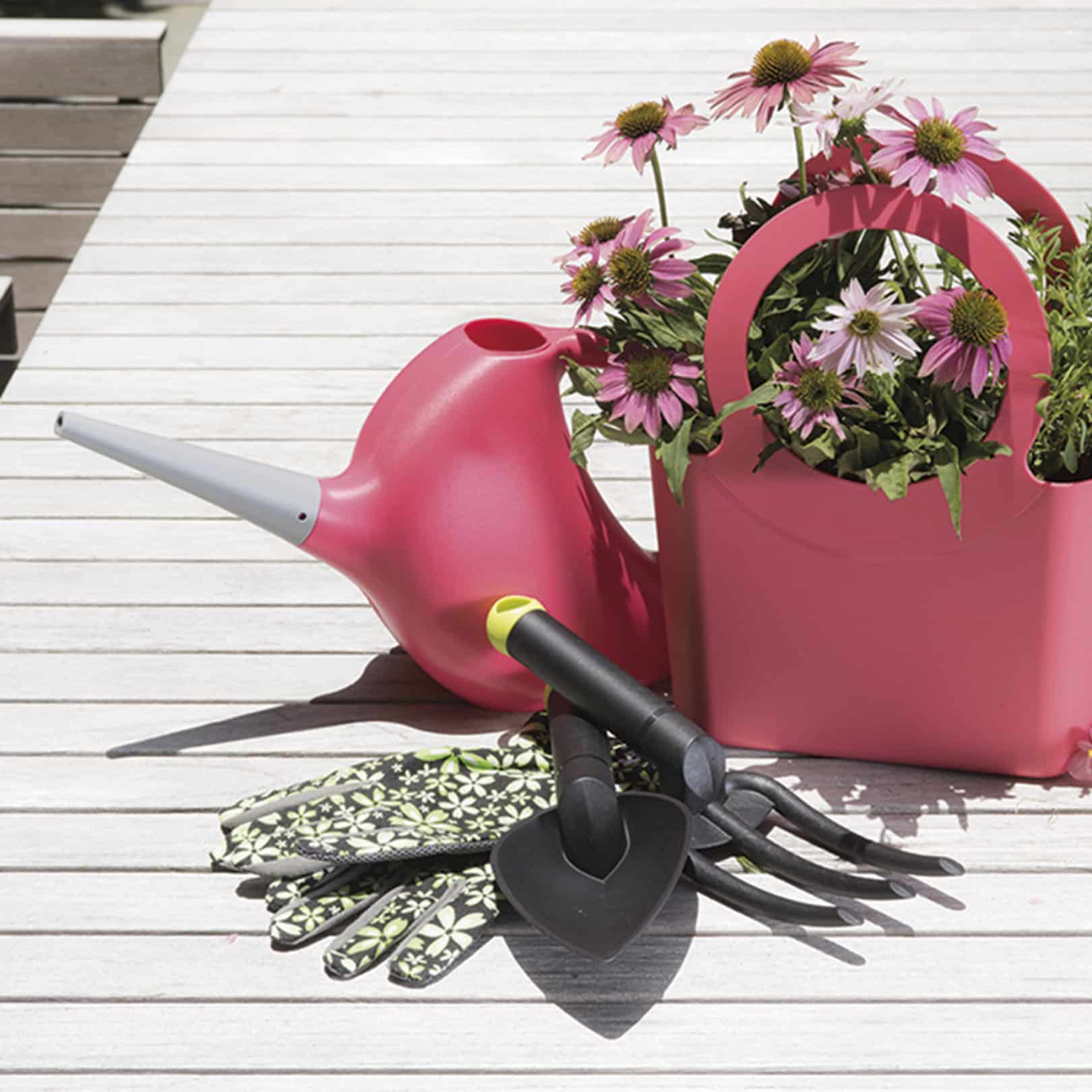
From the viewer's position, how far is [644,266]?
1233mm

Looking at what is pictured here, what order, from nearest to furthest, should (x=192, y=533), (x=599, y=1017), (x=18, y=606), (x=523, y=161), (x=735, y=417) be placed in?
(x=599, y=1017) → (x=735, y=417) → (x=18, y=606) → (x=192, y=533) → (x=523, y=161)

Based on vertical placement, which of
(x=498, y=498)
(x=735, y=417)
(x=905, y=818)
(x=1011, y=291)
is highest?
(x=1011, y=291)

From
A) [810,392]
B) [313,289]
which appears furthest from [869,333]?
[313,289]

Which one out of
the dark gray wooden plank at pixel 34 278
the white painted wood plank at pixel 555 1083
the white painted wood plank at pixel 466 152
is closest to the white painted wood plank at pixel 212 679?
the white painted wood plank at pixel 555 1083

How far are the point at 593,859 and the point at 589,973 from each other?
0.08 meters

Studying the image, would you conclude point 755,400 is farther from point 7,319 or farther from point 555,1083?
point 7,319

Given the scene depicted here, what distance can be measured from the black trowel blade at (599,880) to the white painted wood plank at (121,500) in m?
0.69

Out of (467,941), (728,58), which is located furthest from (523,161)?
(467,941)

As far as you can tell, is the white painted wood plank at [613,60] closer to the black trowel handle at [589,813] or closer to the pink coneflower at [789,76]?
the pink coneflower at [789,76]

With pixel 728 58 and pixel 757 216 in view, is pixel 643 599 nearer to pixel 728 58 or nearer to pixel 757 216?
pixel 757 216

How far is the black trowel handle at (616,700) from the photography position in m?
1.18

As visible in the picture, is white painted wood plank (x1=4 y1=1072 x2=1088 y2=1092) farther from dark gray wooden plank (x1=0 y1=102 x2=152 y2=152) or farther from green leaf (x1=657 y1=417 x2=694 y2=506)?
dark gray wooden plank (x1=0 y1=102 x2=152 y2=152)

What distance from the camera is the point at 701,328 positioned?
1.28 meters

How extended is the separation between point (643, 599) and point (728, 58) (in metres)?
2.00
